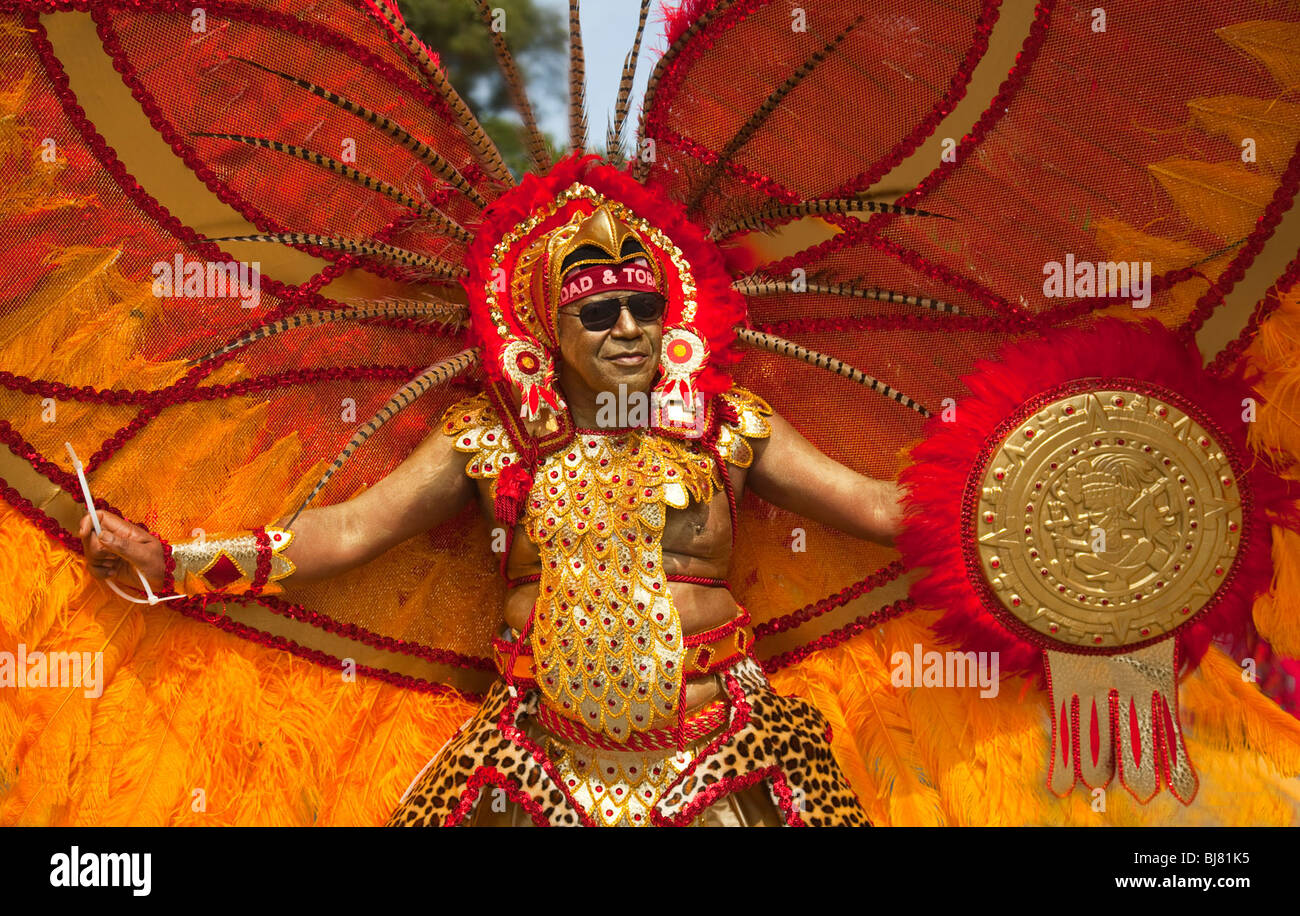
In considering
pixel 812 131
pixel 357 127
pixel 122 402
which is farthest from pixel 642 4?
pixel 122 402

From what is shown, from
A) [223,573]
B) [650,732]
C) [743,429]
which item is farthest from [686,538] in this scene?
[223,573]

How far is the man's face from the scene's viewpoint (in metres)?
3.16

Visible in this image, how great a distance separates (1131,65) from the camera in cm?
340

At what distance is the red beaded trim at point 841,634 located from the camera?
141 inches

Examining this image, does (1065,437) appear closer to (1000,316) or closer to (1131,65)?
(1000,316)

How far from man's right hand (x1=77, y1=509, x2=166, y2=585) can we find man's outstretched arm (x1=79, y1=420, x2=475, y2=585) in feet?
0.06

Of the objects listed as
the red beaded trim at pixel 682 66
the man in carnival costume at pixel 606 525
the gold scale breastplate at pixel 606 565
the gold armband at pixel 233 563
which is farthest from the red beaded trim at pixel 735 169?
the gold armband at pixel 233 563

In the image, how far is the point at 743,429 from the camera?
338cm

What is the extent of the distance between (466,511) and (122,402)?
0.92 m

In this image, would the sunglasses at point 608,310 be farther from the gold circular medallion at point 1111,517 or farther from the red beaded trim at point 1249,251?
the red beaded trim at point 1249,251

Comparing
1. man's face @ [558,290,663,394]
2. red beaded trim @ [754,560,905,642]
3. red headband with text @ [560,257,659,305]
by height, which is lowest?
red beaded trim @ [754,560,905,642]

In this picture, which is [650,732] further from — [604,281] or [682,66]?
[682,66]

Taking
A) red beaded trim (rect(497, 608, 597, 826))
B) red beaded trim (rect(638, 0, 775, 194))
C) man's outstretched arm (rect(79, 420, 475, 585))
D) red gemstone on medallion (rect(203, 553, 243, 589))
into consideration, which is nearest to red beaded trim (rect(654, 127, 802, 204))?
red beaded trim (rect(638, 0, 775, 194))

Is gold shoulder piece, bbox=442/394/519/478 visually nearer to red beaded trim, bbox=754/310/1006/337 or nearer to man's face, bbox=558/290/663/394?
man's face, bbox=558/290/663/394
